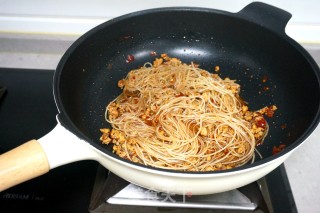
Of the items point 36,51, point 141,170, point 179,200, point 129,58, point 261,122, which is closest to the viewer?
point 141,170

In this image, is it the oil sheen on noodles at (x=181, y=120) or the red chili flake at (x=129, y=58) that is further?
the red chili flake at (x=129, y=58)

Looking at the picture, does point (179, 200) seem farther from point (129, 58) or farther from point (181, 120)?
point (129, 58)

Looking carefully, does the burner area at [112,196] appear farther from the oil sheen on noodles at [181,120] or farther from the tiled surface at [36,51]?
the tiled surface at [36,51]

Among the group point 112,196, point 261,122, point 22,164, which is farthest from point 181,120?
point 22,164

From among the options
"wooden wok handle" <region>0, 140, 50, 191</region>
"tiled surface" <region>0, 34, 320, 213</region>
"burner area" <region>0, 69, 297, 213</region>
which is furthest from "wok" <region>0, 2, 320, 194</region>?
"tiled surface" <region>0, 34, 320, 213</region>

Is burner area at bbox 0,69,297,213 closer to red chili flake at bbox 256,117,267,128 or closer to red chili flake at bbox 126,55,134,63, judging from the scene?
red chili flake at bbox 256,117,267,128

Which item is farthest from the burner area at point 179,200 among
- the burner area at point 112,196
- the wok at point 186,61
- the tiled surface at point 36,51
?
the tiled surface at point 36,51

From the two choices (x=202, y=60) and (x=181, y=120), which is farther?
(x=202, y=60)
